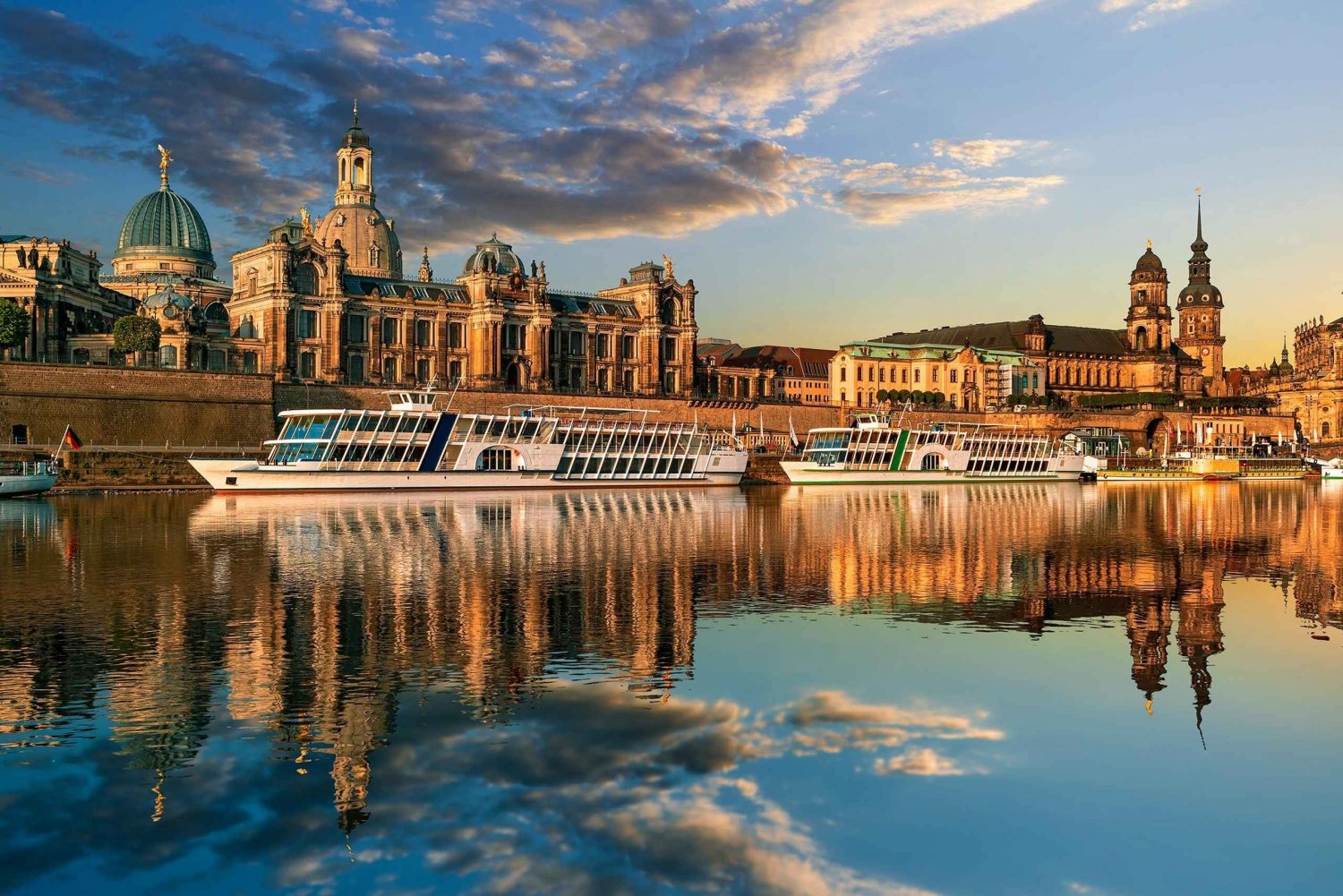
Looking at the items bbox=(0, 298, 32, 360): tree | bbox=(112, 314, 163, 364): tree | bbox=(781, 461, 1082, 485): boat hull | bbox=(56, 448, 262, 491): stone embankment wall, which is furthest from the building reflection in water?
bbox=(112, 314, 163, 364): tree

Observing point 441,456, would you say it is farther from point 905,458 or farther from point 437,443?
point 905,458

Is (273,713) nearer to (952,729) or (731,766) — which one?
(731,766)

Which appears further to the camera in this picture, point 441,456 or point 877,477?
point 877,477

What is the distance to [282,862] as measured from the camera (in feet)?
38.6

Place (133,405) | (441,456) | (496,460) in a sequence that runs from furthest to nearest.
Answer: (133,405) → (496,460) → (441,456)

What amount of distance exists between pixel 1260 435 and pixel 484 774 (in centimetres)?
18166

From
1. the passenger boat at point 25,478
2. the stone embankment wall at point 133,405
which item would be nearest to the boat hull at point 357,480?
the passenger boat at point 25,478

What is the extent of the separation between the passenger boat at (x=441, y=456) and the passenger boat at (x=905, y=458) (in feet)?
43.4

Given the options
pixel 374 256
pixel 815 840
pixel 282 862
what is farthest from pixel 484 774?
pixel 374 256

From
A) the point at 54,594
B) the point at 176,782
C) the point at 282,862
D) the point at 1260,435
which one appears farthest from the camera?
the point at 1260,435

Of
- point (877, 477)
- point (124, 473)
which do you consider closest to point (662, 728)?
point (124, 473)

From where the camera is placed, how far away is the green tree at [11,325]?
297ft

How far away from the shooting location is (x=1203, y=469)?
121 meters

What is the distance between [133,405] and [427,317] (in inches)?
1417
